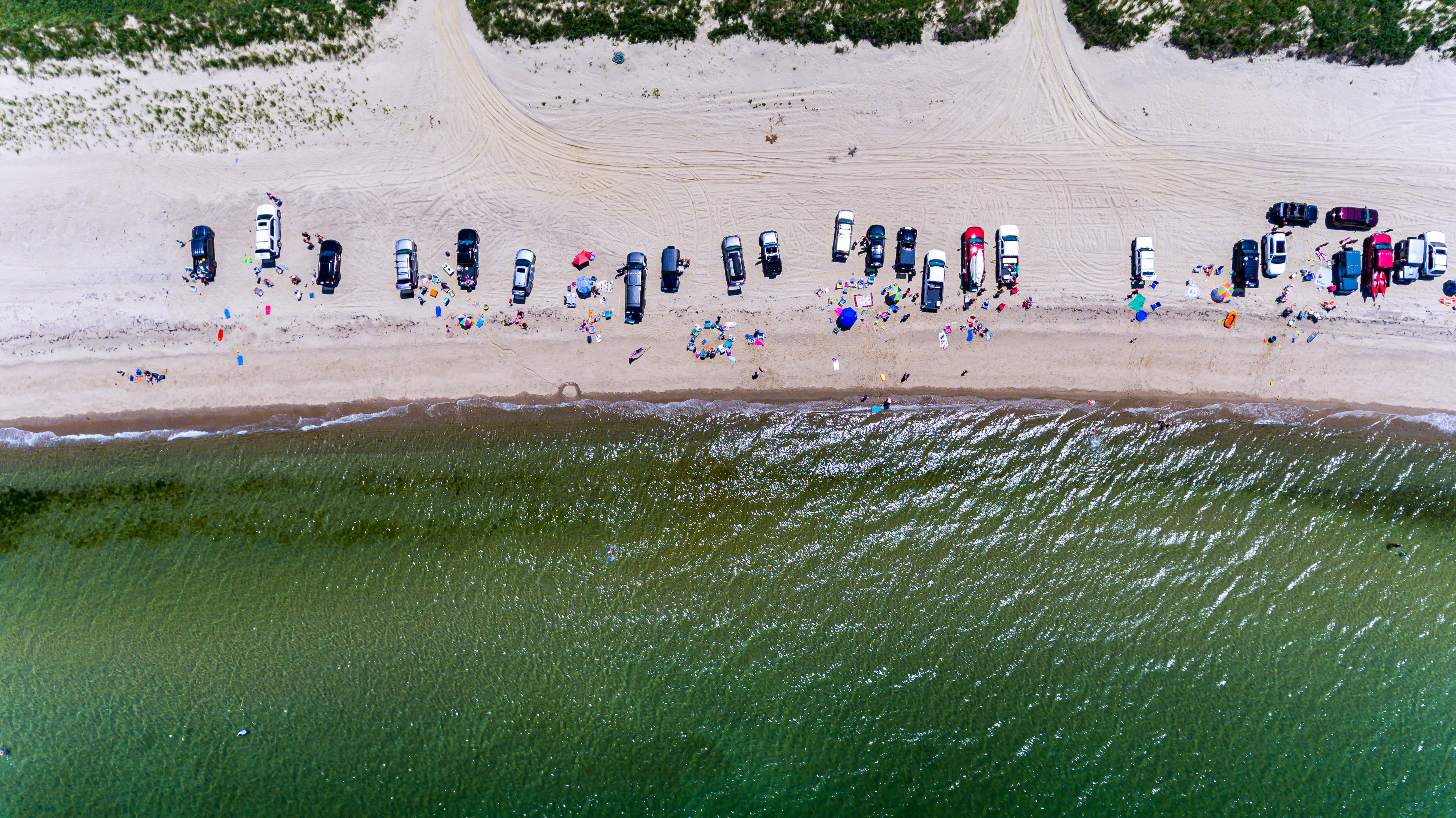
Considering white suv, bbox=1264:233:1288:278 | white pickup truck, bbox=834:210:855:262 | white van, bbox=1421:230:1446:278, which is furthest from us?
white pickup truck, bbox=834:210:855:262

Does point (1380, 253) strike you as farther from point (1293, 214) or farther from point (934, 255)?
point (934, 255)

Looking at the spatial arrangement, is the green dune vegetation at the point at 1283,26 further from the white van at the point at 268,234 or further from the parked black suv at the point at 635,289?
the white van at the point at 268,234

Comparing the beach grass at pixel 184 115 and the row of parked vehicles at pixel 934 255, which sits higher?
the beach grass at pixel 184 115

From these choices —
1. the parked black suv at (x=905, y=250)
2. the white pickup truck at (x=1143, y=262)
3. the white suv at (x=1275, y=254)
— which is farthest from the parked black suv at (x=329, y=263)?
the white suv at (x=1275, y=254)

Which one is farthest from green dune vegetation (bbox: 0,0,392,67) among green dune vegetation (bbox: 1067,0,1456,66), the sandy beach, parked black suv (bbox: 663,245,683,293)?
green dune vegetation (bbox: 1067,0,1456,66)

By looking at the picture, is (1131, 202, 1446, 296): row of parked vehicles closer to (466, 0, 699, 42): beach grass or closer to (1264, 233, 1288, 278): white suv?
(1264, 233, 1288, 278): white suv

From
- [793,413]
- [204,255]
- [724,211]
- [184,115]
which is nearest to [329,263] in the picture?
[204,255]

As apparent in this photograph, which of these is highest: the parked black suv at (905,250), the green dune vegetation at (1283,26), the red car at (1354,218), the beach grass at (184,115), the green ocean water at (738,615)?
the green dune vegetation at (1283,26)

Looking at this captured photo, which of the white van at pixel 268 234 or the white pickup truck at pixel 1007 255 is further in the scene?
the white pickup truck at pixel 1007 255
